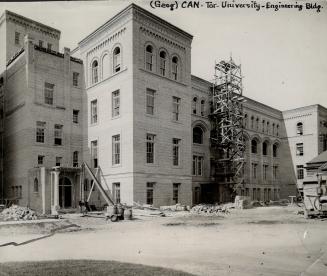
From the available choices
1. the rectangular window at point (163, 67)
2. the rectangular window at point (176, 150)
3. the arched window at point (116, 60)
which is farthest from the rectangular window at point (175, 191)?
the arched window at point (116, 60)

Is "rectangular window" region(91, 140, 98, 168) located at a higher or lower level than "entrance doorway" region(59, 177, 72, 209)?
higher

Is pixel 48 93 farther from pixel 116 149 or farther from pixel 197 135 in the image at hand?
pixel 197 135

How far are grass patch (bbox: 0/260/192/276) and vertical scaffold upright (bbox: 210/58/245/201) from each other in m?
27.1

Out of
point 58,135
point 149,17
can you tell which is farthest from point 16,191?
point 149,17

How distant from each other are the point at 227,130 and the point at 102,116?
13504 mm

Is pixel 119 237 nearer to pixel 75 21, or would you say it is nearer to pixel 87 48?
pixel 75 21

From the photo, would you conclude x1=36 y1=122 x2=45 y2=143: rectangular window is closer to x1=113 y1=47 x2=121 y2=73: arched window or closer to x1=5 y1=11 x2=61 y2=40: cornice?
x1=113 y1=47 x2=121 y2=73: arched window

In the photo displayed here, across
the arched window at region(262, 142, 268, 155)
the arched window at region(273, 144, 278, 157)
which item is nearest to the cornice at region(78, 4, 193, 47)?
the arched window at region(262, 142, 268, 155)

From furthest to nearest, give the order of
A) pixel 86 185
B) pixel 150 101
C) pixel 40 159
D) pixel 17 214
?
pixel 86 185, pixel 40 159, pixel 150 101, pixel 17 214

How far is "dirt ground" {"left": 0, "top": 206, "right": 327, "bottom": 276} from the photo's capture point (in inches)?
372

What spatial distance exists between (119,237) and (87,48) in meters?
20.8

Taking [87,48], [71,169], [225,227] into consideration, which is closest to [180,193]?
[71,169]

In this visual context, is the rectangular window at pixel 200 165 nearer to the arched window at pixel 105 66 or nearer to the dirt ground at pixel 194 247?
the arched window at pixel 105 66

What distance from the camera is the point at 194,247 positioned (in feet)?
38.7
